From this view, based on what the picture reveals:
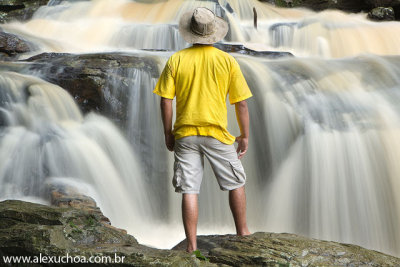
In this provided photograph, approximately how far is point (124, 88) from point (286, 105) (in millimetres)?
2256

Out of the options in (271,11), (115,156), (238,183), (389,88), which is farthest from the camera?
(271,11)

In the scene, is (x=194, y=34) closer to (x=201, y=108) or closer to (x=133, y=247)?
(x=201, y=108)

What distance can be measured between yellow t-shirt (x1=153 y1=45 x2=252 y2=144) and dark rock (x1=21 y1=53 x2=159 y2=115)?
3.49 meters

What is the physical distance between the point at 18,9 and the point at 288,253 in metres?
12.7

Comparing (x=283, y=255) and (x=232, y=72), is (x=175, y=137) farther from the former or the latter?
(x=283, y=255)

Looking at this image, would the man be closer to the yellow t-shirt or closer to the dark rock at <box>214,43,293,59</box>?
the yellow t-shirt

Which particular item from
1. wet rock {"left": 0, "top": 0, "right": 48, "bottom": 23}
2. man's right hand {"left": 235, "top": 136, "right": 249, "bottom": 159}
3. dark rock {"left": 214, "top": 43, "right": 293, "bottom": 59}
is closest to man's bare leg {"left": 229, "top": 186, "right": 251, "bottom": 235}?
man's right hand {"left": 235, "top": 136, "right": 249, "bottom": 159}

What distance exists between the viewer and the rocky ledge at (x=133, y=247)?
9.73 feet

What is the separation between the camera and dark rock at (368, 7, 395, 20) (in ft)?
48.6

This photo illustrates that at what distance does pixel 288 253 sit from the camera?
10.1ft

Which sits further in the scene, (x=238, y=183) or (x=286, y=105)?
(x=286, y=105)

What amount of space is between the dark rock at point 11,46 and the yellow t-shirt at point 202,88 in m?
7.04

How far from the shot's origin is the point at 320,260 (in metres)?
3.06

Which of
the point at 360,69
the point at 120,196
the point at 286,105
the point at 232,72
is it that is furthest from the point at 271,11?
the point at 232,72
